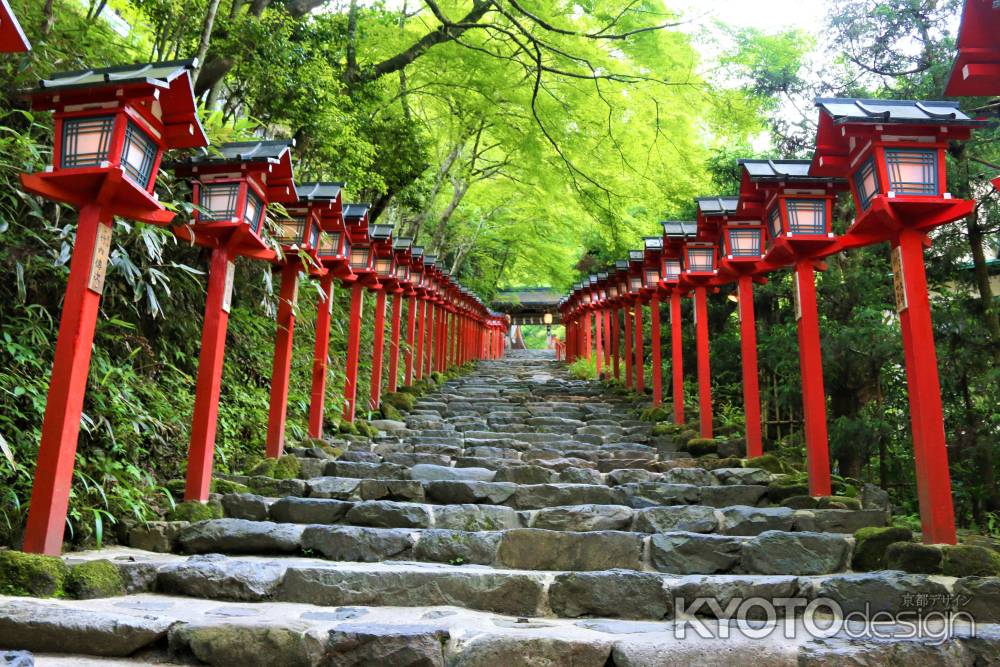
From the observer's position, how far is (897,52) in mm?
8828

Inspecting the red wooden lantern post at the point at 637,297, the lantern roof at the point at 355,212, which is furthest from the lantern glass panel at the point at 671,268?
the lantern roof at the point at 355,212

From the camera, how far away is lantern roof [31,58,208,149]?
4188 millimetres

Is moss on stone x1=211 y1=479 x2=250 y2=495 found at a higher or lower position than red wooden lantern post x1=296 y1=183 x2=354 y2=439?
lower

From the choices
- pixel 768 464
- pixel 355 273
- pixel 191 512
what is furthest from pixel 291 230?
pixel 768 464

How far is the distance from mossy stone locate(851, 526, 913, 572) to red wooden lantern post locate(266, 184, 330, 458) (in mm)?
5264

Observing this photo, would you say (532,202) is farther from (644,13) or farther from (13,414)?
(13,414)

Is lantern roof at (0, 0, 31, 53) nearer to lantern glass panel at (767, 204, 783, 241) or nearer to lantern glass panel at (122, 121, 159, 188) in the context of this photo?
lantern glass panel at (122, 121, 159, 188)

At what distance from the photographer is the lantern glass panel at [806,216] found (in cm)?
639

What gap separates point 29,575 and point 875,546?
5361 mm

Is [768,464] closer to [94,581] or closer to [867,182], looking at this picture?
[867,182]

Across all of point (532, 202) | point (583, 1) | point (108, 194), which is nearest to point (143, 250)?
point (108, 194)

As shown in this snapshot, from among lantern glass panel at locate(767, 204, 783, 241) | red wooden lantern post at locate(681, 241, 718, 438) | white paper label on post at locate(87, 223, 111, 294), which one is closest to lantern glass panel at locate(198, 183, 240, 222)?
white paper label on post at locate(87, 223, 111, 294)

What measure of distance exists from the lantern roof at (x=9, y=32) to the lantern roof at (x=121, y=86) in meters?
0.95

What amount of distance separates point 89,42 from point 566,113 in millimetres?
7790
